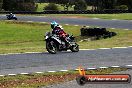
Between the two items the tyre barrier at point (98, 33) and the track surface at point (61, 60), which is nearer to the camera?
the track surface at point (61, 60)

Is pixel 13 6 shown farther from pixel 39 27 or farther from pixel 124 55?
pixel 124 55

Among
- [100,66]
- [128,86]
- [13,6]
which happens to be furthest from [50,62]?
[13,6]

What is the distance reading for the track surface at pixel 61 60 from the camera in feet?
44.5

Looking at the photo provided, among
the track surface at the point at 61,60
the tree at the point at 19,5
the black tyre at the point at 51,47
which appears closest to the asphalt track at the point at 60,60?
the track surface at the point at 61,60

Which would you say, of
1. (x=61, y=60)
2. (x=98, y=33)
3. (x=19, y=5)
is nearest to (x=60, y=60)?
(x=61, y=60)

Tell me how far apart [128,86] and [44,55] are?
25.9ft

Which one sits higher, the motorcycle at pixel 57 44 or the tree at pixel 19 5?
the motorcycle at pixel 57 44

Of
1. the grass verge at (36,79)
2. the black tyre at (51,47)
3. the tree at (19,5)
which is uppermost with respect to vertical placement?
the grass verge at (36,79)

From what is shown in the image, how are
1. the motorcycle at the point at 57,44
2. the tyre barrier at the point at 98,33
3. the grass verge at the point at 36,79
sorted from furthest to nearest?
the tyre barrier at the point at 98,33
the motorcycle at the point at 57,44
the grass verge at the point at 36,79

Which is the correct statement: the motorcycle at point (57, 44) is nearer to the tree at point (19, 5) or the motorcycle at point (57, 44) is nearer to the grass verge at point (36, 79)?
the grass verge at point (36, 79)

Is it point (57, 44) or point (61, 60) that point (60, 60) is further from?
point (57, 44)

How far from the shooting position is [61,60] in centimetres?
1535

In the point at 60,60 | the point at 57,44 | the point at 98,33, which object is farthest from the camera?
the point at 98,33

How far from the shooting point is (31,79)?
11.0 meters
